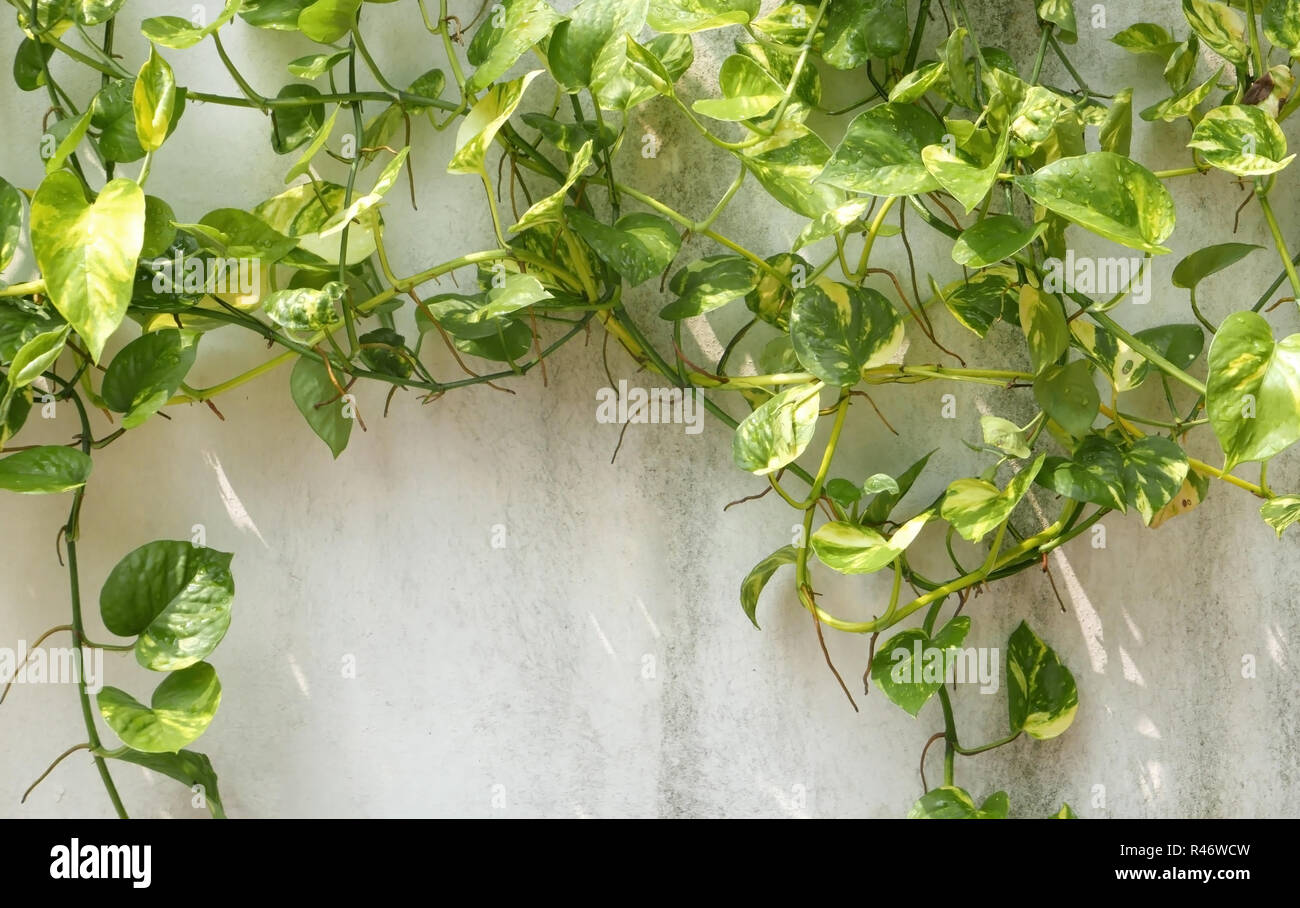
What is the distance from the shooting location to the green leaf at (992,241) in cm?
98

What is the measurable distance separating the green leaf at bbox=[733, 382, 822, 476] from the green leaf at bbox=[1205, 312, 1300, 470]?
37 centimetres

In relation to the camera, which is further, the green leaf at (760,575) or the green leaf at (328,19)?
the green leaf at (760,575)

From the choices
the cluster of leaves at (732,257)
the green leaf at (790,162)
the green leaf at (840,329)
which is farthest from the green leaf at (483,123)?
the green leaf at (840,329)

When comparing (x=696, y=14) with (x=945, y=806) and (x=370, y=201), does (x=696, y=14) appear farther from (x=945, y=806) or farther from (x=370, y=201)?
(x=945, y=806)

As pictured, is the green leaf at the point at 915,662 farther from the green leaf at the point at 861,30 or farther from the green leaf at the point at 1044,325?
the green leaf at the point at 861,30

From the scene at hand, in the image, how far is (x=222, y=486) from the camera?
4.29 ft

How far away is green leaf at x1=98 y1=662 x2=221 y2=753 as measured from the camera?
108cm

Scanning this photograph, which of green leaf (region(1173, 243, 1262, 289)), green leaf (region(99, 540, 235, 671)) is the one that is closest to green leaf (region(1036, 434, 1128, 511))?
green leaf (region(1173, 243, 1262, 289))

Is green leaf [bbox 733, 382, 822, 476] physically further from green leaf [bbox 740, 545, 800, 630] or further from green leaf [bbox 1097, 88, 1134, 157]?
green leaf [bbox 1097, 88, 1134, 157]

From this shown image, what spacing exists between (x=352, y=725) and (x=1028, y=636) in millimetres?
878

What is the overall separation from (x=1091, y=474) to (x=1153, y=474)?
0.06 m

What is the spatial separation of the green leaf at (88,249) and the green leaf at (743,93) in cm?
55

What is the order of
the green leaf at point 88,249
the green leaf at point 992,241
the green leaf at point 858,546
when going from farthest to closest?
the green leaf at point 858,546 → the green leaf at point 992,241 → the green leaf at point 88,249

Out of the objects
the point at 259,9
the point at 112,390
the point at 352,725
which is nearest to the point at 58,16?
the point at 259,9
